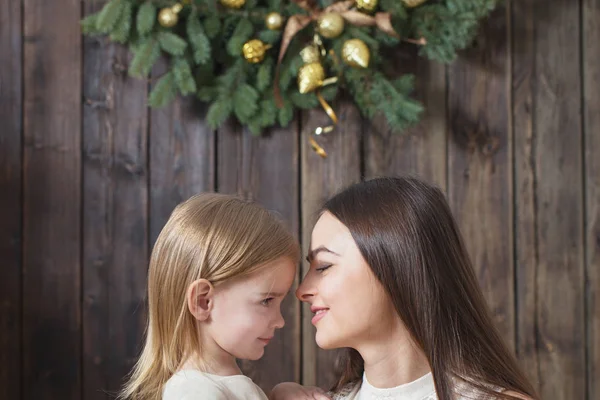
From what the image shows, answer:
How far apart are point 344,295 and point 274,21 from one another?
1.10 metres

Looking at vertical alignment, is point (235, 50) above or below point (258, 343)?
above

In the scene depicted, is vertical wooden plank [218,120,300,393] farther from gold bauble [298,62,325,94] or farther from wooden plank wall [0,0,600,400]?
gold bauble [298,62,325,94]

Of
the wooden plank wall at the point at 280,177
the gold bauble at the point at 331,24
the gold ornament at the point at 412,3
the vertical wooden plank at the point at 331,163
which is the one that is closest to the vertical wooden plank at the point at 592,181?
the wooden plank wall at the point at 280,177

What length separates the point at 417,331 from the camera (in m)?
1.43

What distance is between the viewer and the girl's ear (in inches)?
55.9

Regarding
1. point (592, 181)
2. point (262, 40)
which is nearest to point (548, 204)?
point (592, 181)

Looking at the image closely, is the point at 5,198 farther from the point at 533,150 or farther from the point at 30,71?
the point at 533,150

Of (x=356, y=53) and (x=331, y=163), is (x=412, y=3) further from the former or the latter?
(x=331, y=163)

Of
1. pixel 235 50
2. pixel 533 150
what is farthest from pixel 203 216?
pixel 533 150

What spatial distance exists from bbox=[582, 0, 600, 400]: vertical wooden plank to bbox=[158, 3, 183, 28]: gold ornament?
1333 millimetres

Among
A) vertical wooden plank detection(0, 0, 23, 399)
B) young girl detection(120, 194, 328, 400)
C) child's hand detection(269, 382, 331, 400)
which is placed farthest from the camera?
vertical wooden plank detection(0, 0, 23, 399)

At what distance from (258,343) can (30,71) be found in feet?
4.56

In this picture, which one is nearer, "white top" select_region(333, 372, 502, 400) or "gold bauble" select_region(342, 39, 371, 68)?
"white top" select_region(333, 372, 502, 400)

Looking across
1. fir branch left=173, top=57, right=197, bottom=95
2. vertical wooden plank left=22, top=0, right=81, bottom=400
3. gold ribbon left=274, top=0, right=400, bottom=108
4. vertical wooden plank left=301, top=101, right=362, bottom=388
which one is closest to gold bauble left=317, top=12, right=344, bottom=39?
gold ribbon left=274, top=0, right=400, bottom=108
